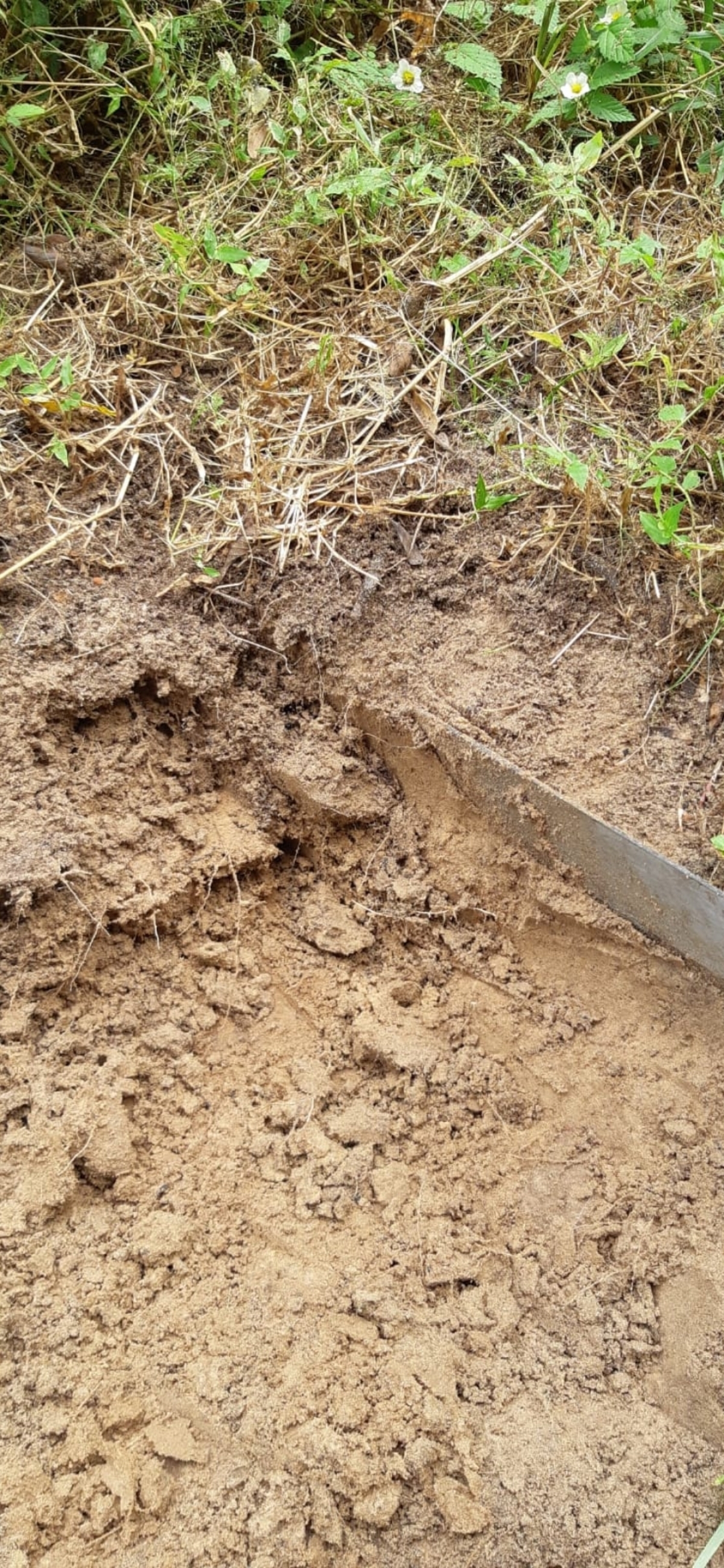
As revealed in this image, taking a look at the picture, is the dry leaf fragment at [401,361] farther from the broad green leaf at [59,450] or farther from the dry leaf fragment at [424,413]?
the broad green leaf at [59,450]

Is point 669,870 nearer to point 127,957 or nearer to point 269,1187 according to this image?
point 269,1187

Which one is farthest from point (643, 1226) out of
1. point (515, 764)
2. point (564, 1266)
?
point (515, 764)

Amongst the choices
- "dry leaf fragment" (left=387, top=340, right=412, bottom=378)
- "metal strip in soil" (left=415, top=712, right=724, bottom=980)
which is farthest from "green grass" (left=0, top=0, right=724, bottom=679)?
"metal strip in soil" (left=415, top=712, right=724, bottom=980)

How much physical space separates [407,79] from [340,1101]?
2.44m

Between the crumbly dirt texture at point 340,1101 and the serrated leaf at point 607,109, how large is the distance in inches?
52.0

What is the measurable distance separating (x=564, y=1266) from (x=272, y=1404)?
1.64ft

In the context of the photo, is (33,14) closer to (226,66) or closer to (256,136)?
(226,66)

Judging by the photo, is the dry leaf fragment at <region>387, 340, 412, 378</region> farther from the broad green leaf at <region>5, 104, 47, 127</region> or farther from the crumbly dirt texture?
the broad green leaf at <region>5, 104, 47, 127</region>

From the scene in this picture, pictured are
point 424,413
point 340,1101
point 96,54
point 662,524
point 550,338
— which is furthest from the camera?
point 96,54

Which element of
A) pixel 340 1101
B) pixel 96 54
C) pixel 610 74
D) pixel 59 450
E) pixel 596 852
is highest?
pixel 610 74

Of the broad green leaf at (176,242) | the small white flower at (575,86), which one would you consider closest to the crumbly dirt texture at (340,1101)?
the broad green leaf at (176,242)

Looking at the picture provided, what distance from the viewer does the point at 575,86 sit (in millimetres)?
2639

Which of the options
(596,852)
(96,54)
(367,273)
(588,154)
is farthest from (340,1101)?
(96,54)

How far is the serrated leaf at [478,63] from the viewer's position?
267 cm
